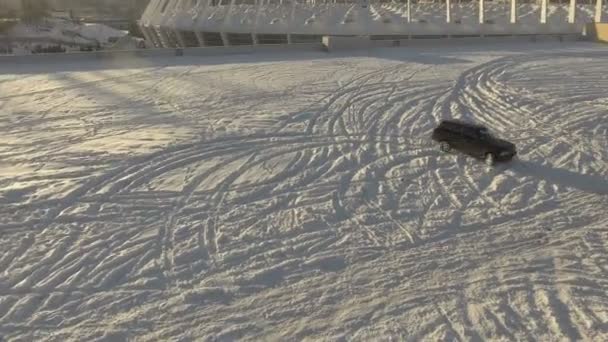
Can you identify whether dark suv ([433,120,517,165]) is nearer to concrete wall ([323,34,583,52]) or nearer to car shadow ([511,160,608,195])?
car shadow ([511,160,608,195])

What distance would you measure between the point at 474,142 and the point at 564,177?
1.96 metres

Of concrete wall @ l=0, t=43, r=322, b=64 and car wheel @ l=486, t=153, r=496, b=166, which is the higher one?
concrete wall @ l=0, t=43, r=322, b=64

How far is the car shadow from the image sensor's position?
430 inches

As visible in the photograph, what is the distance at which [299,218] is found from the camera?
31.0ft

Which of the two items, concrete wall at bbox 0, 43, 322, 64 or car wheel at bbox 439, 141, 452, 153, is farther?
concrete wall at bbox 0, 43, 322, 64

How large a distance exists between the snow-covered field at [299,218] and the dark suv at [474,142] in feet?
1.02

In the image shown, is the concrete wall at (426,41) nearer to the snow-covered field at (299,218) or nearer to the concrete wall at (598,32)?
the concrete wall at (598,32)

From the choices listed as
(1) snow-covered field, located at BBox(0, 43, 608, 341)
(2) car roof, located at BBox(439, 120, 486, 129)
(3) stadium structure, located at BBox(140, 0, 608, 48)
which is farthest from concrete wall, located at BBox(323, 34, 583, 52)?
(2) car roof, located at BBox(439, 120, 486, 129)

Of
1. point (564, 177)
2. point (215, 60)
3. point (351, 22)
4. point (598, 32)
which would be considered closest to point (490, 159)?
point (564, 177)

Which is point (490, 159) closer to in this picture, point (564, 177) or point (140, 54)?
point (564, 177)

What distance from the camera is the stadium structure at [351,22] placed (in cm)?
4128

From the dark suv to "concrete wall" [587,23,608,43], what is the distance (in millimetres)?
26097

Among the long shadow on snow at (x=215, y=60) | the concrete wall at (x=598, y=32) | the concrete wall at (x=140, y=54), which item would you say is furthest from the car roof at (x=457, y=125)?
the concrete wall at (x=598, y=32)

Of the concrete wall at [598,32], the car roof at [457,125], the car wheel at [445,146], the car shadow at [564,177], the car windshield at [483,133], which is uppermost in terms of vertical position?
the concrete wall at [598,32]
